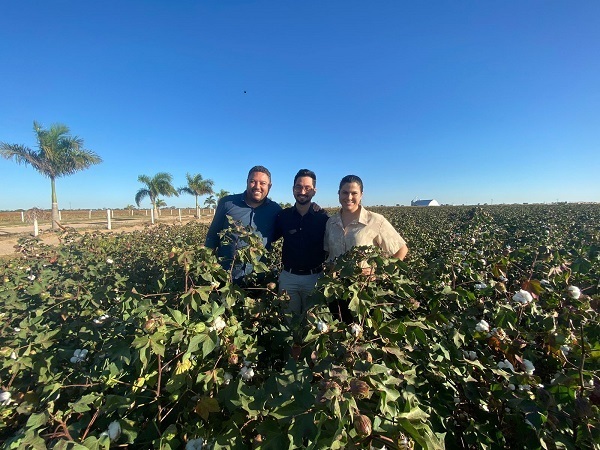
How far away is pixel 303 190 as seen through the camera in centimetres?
283

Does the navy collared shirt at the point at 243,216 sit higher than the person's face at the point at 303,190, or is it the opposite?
the person's face at the point at 303,190

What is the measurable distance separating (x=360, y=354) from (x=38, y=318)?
198cm

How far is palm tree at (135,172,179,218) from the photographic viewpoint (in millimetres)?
38656

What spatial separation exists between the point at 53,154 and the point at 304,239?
25367mm

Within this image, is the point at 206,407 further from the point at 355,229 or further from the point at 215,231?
the point at 215,231

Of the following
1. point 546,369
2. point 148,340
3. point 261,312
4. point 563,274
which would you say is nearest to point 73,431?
point 148,340

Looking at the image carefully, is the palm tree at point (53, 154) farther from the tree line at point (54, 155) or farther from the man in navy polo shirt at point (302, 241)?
the man in navy polo shirt at point (302, 241)

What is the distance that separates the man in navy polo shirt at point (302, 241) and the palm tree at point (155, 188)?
40.1m

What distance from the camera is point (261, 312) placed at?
177 centimetres

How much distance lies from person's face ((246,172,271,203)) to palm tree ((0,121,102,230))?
74.5 ft

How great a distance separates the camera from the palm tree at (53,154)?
65.5 ft

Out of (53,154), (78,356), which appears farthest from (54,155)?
(78,356)

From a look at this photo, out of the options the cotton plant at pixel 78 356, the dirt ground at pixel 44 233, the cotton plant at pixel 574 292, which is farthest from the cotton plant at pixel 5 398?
the dirt ground at pixel 44 233

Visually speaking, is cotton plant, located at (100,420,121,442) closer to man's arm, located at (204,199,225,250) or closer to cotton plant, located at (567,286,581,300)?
man's arm, located at (204,199,225,250)
